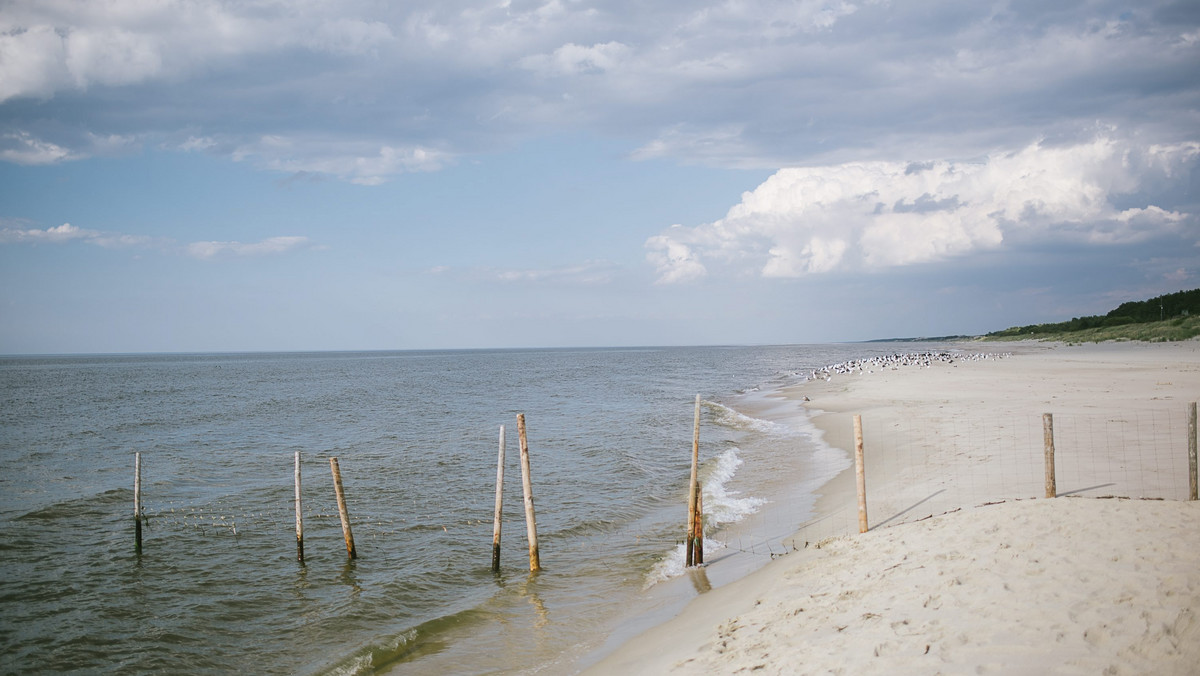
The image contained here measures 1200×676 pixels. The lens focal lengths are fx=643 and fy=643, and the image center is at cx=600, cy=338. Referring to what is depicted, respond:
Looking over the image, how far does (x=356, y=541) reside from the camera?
52.2 ft

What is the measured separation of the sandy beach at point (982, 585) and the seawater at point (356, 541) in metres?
2.35

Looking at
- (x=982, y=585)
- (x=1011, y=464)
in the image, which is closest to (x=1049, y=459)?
(x=982, y=585)

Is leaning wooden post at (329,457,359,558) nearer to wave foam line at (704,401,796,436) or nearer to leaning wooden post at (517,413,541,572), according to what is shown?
leaning wooden post at (517,413,541,572)

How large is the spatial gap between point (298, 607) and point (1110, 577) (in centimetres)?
1257

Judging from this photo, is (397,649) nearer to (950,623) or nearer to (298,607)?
(298,607)

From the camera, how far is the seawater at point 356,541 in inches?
413

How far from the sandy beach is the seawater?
2.35 m

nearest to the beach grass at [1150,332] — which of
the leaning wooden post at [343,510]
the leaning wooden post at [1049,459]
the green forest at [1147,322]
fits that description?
the green forest at [1147,322]

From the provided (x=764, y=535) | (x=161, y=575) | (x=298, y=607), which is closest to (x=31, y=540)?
(x=161, y=575)

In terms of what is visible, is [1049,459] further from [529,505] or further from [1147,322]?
[1147,322]

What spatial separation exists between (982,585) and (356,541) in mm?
13596

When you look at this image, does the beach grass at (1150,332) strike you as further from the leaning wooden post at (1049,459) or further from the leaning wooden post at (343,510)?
the leaning wooden post at (343,510)

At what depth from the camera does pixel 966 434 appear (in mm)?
21312

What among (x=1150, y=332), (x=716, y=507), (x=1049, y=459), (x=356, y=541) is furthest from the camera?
(x=1150, y=332)
